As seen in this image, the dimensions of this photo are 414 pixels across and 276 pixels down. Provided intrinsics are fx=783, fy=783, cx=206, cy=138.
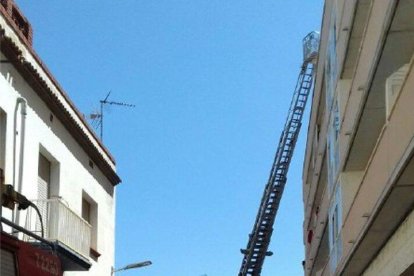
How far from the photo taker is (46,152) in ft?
56.2

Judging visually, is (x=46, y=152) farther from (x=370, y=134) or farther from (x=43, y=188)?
(x=370, y=134)

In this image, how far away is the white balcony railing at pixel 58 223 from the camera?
15.8m

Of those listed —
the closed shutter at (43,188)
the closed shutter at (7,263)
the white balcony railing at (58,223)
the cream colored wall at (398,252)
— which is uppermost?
the closed shutter at (43,188)

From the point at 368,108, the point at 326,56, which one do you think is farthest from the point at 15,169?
the point at 326,56

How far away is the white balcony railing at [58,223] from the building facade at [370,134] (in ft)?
19.1

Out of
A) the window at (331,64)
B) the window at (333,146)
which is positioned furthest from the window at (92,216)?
the window at (331,64)

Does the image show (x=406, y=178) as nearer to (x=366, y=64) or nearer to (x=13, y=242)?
(x=366, y=64)

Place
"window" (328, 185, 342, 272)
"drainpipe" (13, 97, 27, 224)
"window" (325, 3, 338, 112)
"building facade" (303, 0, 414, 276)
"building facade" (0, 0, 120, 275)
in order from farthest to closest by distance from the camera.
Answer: "window" (325, 3, 338, 112)
"window" (328, 185, 342, 272)
"drainpipe" (13, 97, 27, 224)
"building facade" (0, 0, 120, 275)
"building facade" (303, 0, 414, 276)

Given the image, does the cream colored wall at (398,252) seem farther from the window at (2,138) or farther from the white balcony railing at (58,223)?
the window at (2,138)

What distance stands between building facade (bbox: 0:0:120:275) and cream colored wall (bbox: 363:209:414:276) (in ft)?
18.2

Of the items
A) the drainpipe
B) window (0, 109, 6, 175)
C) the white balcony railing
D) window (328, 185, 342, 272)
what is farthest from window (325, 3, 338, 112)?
window (0, 109, 6, 175)

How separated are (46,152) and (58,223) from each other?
1830 mm

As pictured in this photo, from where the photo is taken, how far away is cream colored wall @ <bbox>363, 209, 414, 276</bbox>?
11359mm

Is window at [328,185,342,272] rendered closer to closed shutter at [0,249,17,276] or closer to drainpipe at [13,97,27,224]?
drainpipe at [13,97,27,224]
